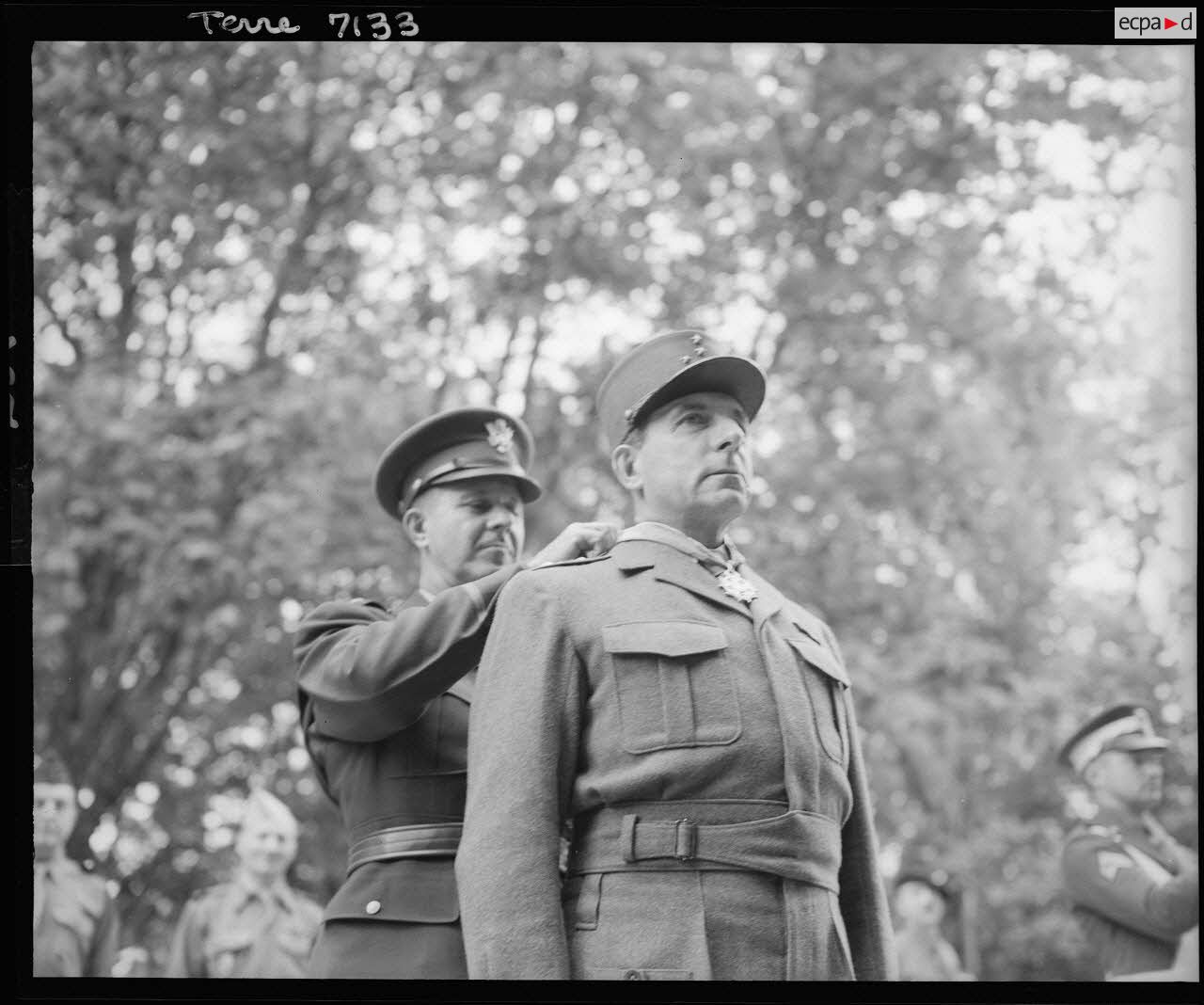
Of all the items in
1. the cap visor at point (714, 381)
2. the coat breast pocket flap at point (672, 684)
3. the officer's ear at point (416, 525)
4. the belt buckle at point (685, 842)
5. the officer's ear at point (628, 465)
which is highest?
the officer's ear at point (416, 525)

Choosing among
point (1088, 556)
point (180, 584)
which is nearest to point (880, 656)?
point (1088, 556)

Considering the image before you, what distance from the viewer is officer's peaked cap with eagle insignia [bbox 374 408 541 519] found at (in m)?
3.70

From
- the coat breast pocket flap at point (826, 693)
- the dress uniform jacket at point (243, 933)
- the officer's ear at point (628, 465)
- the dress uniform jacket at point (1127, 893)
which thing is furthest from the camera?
the dress uniform jacket at point (243, 933)

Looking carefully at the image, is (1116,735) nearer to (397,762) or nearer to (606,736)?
(397,762)

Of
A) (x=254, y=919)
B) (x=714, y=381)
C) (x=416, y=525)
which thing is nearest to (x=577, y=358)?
(x=254, y=919)

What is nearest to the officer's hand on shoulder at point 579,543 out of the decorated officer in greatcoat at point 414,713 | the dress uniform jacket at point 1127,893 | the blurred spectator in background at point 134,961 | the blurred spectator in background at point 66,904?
the decorated officer in greatcoat at point 414,713

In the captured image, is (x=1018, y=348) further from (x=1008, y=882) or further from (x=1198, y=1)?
(x=1198, y=1)

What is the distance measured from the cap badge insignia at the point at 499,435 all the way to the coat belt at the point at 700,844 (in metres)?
1.09

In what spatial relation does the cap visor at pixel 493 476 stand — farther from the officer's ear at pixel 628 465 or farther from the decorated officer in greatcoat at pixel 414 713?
the officer's ear at pixel 628 465

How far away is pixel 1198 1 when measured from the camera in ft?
12.6

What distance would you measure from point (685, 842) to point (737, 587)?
0.48m

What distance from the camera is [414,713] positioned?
3299 mm

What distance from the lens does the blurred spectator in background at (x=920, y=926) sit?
6520mm

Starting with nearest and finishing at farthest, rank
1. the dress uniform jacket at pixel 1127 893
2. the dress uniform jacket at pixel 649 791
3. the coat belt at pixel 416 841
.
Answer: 1. the dress uniform jacket at pixel 649 791
2. the coat belt at pixel 416 841
3. the dress uniform jacket at pixel 1127 893
